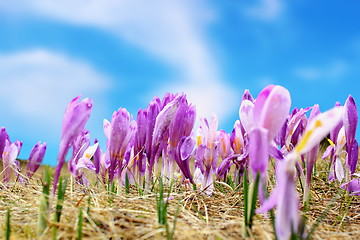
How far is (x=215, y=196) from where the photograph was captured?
2.49m

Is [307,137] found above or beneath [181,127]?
beneath

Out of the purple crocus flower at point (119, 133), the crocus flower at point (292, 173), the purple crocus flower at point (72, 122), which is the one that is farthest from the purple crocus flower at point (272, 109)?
the purple crocus flower at point (119, 133)

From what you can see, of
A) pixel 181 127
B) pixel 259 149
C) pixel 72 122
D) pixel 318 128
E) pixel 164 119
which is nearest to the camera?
pixel 318 128

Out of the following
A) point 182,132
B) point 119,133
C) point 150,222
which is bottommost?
point 150,222

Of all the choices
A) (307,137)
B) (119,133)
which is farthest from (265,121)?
(119,133)

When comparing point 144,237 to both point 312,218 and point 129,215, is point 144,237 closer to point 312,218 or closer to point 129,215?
point 129,215

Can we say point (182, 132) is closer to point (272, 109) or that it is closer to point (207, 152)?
point (207, 152)

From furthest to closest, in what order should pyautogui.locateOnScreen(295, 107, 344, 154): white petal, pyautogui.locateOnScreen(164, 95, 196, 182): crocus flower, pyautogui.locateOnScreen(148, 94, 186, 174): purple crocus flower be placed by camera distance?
pyautogui.locateOnScreen(164, 95, 196, 182): crocus flower → pyautogui.locateOnScreen(148, 94, 186, 174): purple crocus flower → pyautogui.locateOnScreen(295, 107, 344, 154): white petal

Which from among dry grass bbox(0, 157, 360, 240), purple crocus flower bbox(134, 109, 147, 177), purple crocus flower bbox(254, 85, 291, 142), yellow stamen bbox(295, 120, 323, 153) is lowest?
dry grass bbox(0, 157, 360, 240)

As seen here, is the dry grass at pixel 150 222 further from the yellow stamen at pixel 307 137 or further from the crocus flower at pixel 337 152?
the crocus flower at pixel 337 152

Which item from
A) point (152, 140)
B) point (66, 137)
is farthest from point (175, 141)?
point (66, 137)

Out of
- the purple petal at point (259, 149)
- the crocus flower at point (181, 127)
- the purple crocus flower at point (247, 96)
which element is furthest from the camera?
the purple crocus flower at point (247, 96)

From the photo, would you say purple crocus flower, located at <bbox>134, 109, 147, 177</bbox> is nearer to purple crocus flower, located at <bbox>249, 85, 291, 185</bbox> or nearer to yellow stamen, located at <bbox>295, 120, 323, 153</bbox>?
purple crocus flower, located at <bbox>249, 85, 291, 185</bbox>

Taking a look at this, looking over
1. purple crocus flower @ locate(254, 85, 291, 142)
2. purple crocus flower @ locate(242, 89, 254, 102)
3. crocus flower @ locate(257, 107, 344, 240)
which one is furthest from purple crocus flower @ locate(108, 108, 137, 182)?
Answer: crocus flower @ locate(257, 107, 344, 240)
